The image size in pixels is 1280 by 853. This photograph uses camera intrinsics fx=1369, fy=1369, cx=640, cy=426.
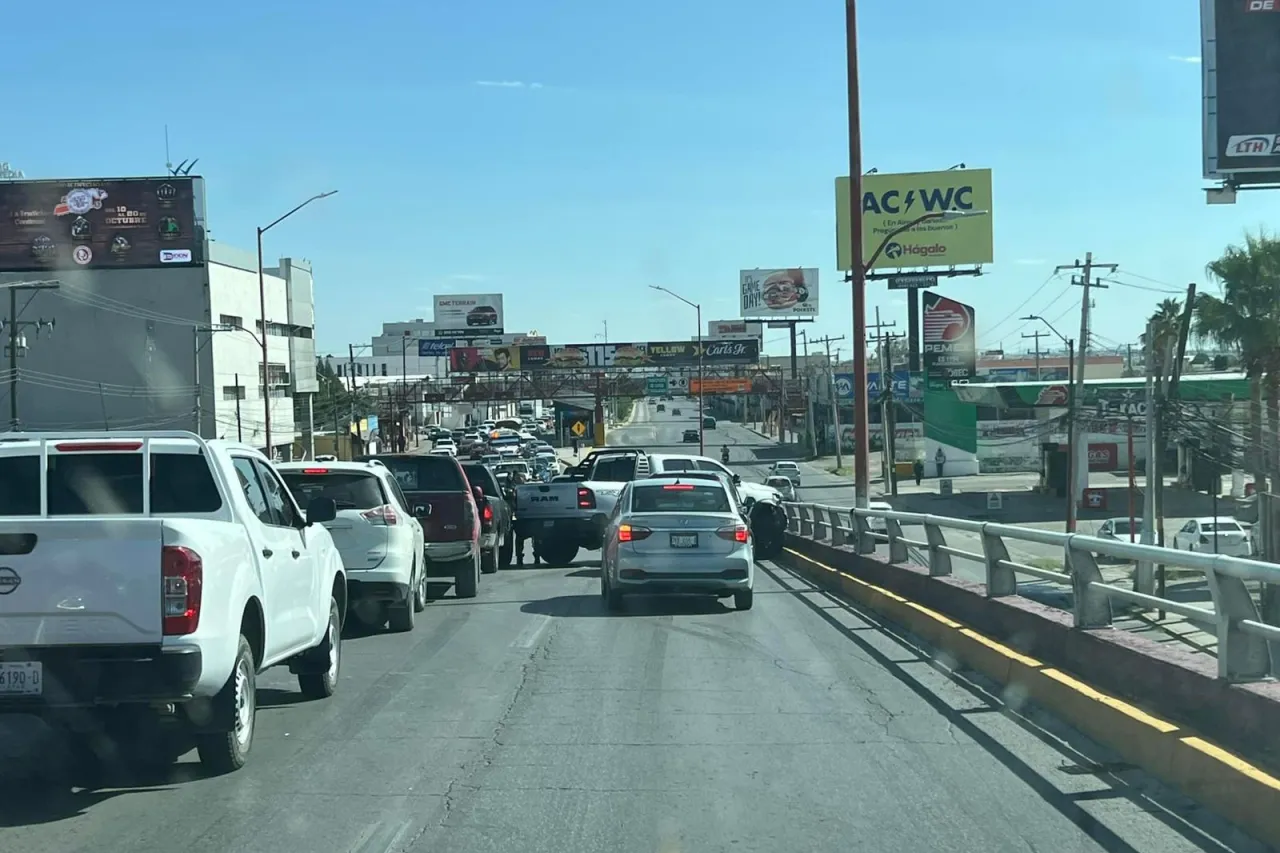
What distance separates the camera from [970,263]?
234ft

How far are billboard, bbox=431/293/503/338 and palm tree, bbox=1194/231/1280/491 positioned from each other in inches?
3124

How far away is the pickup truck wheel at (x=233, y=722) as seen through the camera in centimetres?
757

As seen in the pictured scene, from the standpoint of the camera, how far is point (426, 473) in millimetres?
18828

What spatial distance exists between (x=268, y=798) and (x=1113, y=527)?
1734 inches

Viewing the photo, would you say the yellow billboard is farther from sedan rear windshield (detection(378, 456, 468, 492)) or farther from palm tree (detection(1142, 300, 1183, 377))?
sedan rear windshield (detection(378, 456, 468, 492))

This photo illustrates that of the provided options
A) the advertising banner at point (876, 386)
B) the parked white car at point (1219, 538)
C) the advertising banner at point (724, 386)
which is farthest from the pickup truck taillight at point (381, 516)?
the advertising banner at point (724, 386)

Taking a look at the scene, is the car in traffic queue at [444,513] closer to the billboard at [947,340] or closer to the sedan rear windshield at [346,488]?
the sedan rear windshield at [346,488]

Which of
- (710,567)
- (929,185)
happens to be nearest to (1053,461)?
(929,185)

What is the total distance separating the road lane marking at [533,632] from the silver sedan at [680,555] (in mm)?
1054

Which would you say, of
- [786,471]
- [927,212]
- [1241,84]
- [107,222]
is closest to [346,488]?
[1241,84]

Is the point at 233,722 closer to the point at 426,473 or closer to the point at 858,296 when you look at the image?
the point at 426,473

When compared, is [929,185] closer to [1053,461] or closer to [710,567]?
[1053,461]

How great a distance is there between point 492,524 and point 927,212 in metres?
52.7

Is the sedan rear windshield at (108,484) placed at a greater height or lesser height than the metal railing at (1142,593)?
greater
